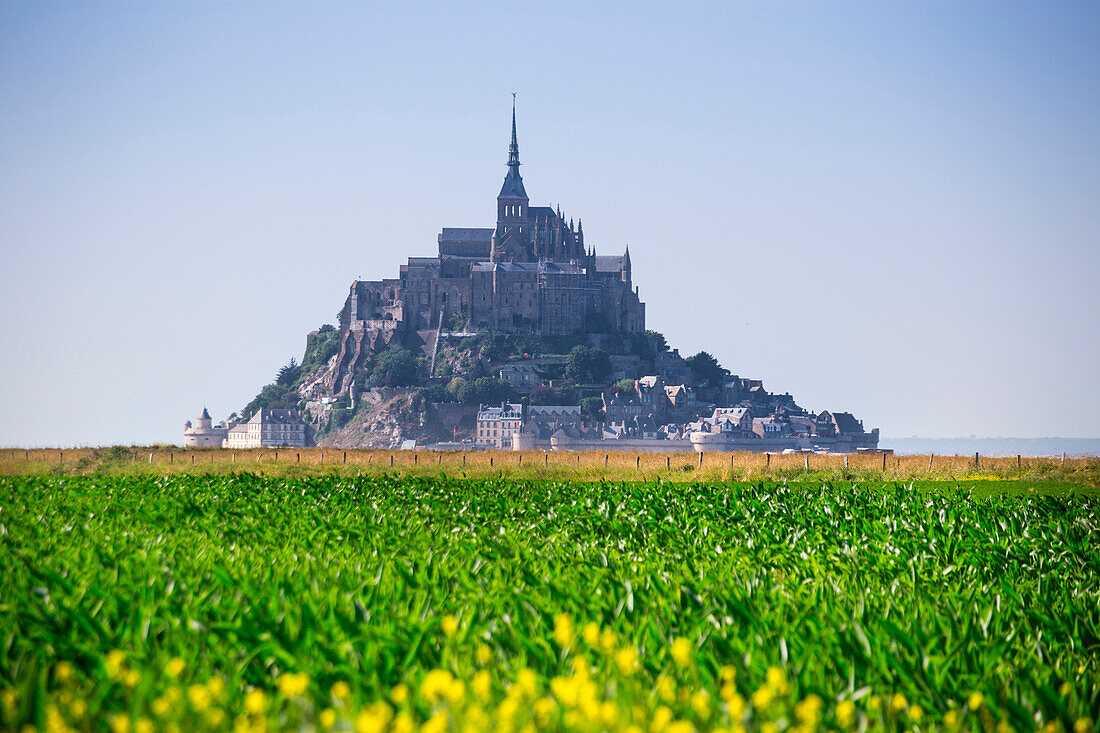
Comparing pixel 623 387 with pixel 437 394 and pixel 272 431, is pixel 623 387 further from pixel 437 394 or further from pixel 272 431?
pixel 272 431

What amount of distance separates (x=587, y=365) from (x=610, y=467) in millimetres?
136923

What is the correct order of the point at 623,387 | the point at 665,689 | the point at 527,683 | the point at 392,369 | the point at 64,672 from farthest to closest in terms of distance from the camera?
1. the point at 623,387
2. the point at 392,369
3. the point at 665,689
4. the point at 64,672
5. the point at 527,683

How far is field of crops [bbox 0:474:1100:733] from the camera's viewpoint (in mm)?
4828

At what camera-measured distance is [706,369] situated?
195m

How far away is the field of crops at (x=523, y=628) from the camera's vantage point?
483 cm

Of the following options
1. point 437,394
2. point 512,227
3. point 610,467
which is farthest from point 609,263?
point 610,467

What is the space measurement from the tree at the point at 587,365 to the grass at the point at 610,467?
123686 millimetres

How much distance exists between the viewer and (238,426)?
7106 inches

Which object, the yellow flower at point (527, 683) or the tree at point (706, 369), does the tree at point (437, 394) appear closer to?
the tree at point (706, 369)

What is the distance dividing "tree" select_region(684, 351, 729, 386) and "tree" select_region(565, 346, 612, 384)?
59.4 ft

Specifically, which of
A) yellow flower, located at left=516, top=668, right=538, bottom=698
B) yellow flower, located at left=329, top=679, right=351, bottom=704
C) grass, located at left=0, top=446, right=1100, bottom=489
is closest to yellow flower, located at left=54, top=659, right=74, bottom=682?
yellow flower, located at left=329, top=679, right=351, bottom=704

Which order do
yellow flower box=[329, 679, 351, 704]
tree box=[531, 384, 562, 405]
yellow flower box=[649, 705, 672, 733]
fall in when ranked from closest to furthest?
1. yellow flower box=[649, 705, 672, 733]
2. yellow flower box=[329, 679, 351, 704]
3. tree box=[531, 384, 562, 405]

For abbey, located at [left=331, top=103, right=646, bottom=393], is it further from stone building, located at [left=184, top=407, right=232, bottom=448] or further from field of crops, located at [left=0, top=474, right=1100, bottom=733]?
field of crops, located at [left=0, top=474, right=1100, bottom=733]

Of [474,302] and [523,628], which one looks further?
[474,302]
